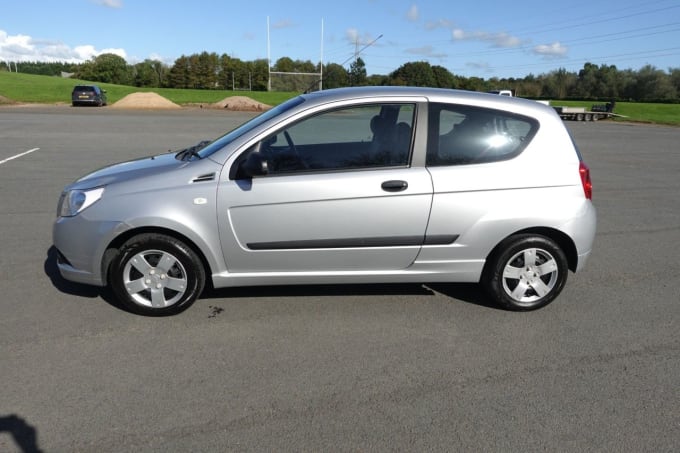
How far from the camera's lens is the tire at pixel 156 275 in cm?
400

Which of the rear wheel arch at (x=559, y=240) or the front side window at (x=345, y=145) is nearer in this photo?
the front side window at (x=345, y=145)

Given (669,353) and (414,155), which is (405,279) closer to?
(414,155)

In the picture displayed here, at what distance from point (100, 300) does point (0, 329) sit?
75cm

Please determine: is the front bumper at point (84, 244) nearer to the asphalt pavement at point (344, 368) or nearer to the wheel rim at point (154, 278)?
the wheel rim at point (154, 278)

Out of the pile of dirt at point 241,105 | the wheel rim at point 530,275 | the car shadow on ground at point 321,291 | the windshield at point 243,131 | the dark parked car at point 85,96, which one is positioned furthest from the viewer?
the pile of dirt at point 241,105

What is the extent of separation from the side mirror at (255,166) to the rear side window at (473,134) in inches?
51.1

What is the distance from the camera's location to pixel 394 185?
4.00 m

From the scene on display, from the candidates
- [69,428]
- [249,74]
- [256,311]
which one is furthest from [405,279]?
[249,74]

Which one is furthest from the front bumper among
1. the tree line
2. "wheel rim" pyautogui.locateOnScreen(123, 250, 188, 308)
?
the tree line

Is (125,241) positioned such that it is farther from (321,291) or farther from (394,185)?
(394,185)

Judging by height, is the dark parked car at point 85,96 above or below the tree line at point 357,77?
below

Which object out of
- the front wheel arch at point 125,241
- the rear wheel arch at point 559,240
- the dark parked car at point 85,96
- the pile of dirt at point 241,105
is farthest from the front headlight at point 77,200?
the dark parked car at point 85,96

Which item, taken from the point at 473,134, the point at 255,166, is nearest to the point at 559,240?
the point at 473,134

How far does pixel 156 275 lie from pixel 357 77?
200ft
